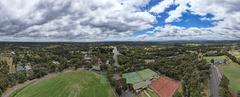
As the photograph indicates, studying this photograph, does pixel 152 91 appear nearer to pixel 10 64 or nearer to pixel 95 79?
pixel 95 79

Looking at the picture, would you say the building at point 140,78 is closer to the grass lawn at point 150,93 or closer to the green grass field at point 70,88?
the grass lawn at point 150,93

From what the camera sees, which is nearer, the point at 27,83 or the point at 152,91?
the point at 152,91

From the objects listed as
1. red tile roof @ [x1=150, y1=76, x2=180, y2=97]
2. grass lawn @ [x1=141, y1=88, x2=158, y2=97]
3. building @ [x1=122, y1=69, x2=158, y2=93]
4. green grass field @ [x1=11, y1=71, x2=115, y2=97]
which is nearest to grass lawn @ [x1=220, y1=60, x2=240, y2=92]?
red tile roof @ [x1=150, y1=76, x2=180, y2=97]

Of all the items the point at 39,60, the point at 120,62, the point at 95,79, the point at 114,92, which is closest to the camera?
the point at 114,92

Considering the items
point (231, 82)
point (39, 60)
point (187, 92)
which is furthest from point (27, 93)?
point (39, 60)

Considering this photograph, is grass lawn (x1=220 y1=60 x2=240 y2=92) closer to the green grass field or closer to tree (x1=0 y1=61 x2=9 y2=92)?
the green grass field

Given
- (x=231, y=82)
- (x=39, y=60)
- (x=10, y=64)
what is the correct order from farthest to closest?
(x=39, y=60) → (x=10, y=64) → (x=231, y=82)

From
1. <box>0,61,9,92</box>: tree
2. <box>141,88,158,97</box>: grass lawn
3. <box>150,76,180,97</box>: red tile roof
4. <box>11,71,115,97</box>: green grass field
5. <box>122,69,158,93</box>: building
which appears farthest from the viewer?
<box>0,61,9,92</box>: tree
